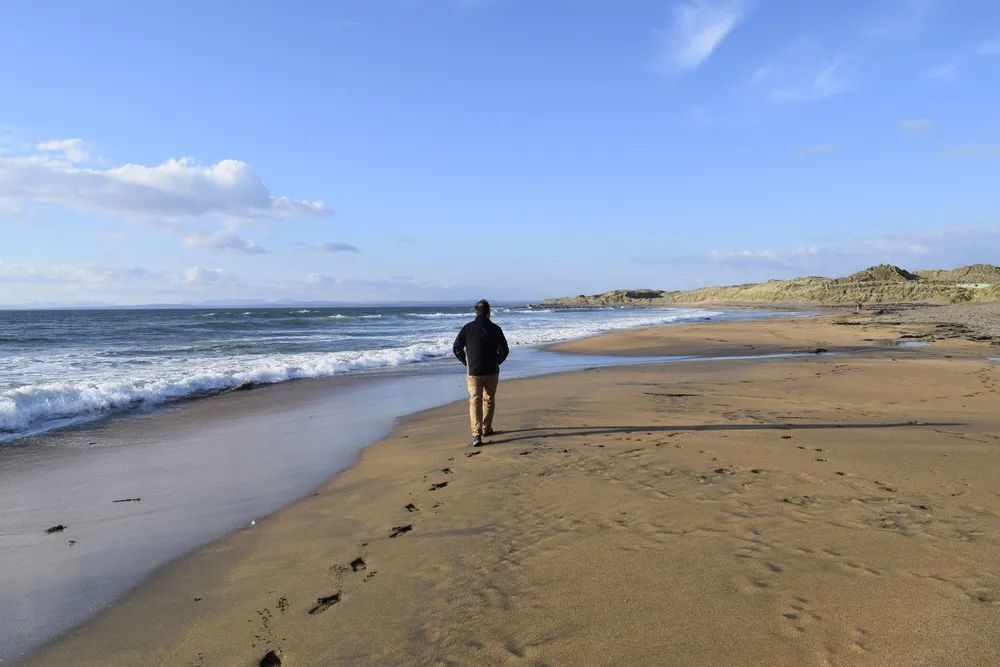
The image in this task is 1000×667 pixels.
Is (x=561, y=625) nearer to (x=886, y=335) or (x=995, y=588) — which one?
(x=995, y=588)

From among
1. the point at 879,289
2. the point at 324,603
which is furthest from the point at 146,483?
the point at 879,289

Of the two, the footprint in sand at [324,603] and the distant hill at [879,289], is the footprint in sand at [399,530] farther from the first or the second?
the distant hill at [879,289]

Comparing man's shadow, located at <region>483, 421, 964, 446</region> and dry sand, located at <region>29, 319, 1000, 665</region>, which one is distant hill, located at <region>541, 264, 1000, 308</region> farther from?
dry sand, located at <region>29, 319, 1000, 665</region>

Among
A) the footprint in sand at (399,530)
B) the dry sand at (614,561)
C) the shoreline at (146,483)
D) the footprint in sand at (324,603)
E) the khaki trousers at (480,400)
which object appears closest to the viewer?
the dry sand at (614,561)

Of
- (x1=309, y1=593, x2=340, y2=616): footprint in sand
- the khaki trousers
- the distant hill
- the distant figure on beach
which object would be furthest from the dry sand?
the distant hill

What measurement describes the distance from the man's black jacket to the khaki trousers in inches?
3.8

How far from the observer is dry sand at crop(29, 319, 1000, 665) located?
9.59 feet

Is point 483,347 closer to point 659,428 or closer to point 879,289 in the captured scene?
point 659,428

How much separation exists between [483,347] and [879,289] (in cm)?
8076

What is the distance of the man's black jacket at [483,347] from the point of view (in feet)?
25.1

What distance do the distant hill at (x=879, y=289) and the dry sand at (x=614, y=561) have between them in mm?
59880

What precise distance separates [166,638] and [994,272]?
104m

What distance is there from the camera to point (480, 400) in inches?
296

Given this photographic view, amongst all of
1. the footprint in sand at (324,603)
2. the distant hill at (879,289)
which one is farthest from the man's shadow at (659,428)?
the distant hill at (879,289)
